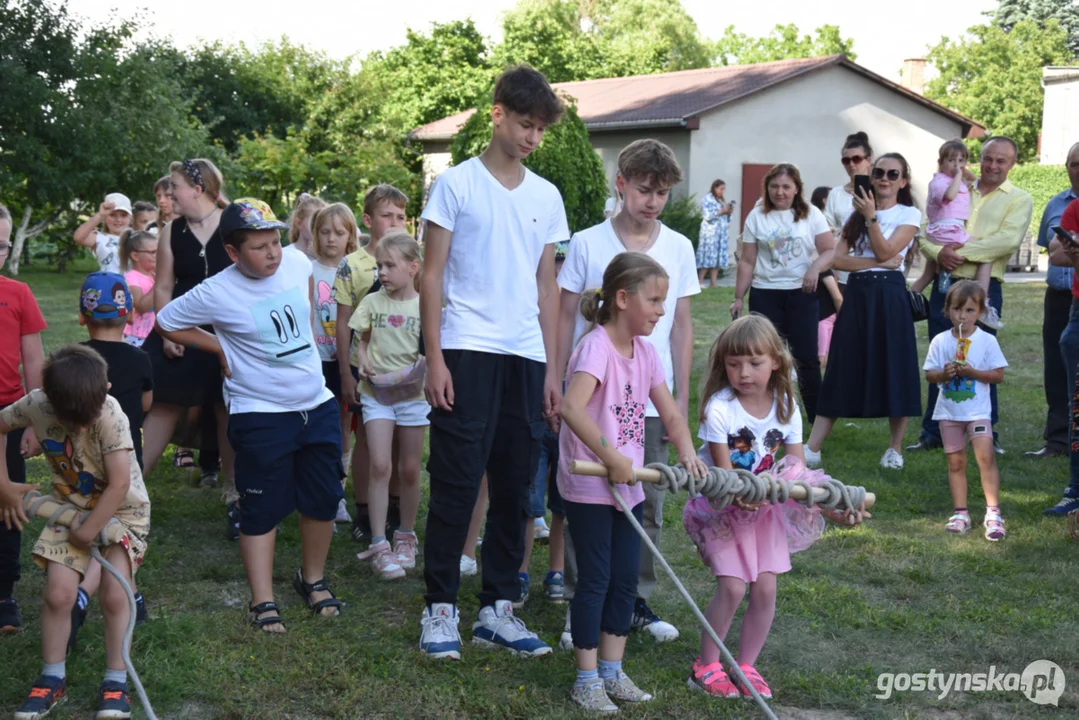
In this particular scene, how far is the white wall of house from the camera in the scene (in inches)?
1845

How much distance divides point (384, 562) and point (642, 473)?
2.14 m

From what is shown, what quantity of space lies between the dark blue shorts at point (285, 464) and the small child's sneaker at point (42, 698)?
978 millimetres

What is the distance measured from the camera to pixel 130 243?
760cm

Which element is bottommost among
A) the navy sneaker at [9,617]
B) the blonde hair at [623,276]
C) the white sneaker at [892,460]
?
the white sneaker at [892,460]

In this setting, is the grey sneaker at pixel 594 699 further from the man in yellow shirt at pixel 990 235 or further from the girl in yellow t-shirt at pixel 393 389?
the man in yellow shirt at pixel 990 235

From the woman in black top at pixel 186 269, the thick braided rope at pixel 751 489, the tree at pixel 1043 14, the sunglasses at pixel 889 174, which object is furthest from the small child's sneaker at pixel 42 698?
the tree at pixel 1043 14

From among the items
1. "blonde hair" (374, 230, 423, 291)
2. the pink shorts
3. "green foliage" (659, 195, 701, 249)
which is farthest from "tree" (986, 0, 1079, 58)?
"blonde hair" (374, 230, 423, 291)

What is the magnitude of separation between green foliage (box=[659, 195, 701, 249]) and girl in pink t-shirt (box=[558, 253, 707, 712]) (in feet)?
64.9

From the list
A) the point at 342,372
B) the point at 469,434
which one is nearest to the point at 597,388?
the point at 469,434

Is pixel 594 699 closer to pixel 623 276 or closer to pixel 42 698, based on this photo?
pixel 623 276

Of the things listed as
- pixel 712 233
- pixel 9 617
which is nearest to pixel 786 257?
pixel 9 617

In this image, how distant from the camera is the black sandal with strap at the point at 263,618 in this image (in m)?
4.48

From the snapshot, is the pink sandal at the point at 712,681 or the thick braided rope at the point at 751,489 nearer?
the thick braided rope at the point at 751,489

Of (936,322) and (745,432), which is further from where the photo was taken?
(936,322)
